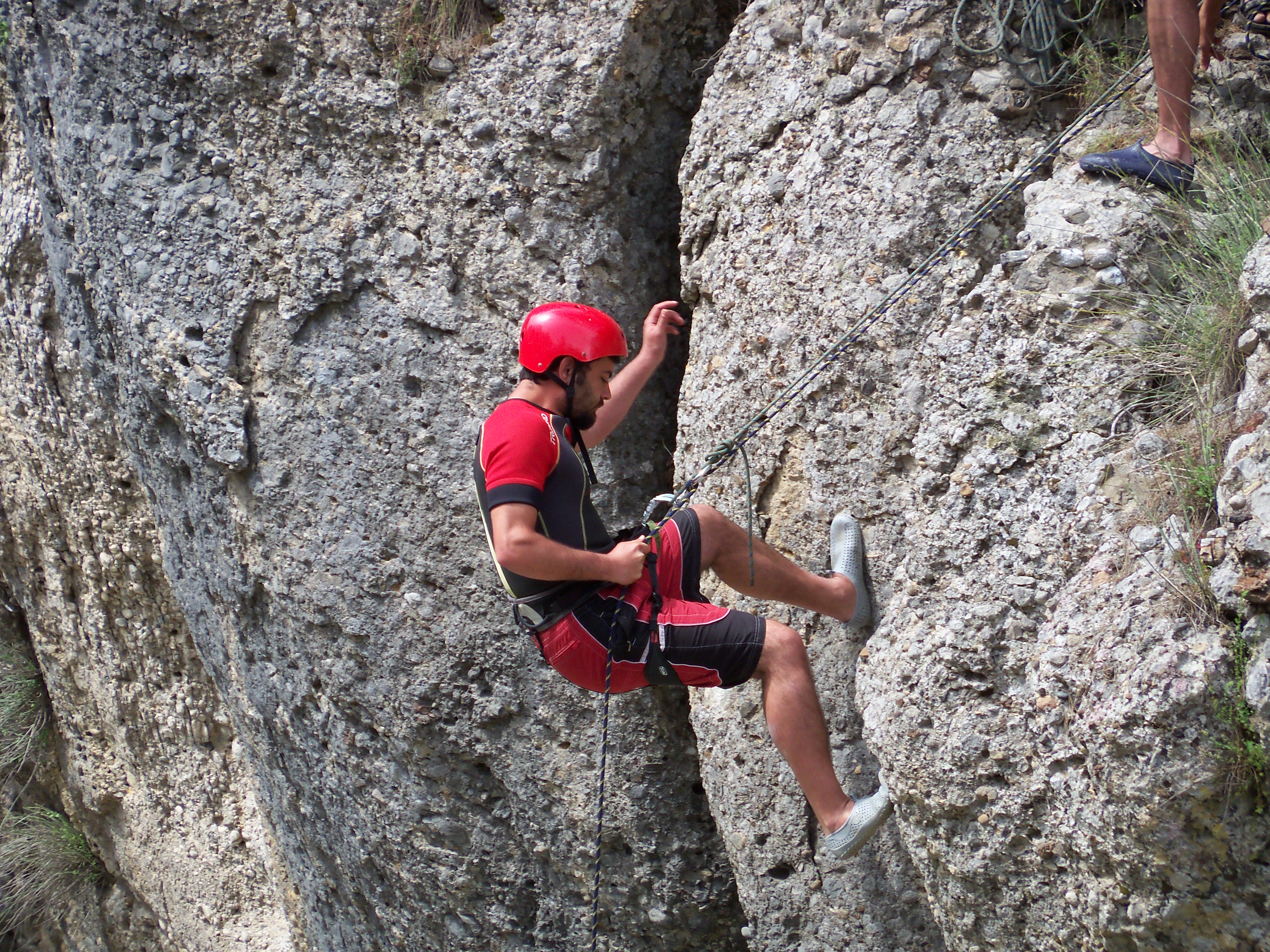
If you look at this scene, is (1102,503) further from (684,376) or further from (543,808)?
(543,808)

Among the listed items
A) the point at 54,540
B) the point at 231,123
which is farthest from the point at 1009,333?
the point at 54,540

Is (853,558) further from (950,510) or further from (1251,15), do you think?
(1251,15)

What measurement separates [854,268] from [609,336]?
84 centimetres

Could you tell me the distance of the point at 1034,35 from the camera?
9.88 ft

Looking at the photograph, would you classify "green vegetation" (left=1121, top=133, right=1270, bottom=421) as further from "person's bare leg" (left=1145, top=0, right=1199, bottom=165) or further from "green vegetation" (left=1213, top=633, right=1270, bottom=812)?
"green vegetation" (left=1213, top=633, right=1270, bottom=812)

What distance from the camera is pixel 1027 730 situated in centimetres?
251

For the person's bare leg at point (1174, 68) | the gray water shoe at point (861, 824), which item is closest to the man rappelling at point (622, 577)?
the gray water shoe at point (861, 824)

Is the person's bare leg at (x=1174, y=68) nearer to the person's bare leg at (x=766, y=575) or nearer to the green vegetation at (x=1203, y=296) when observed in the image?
the green vegetation at (x=1203, y=296)

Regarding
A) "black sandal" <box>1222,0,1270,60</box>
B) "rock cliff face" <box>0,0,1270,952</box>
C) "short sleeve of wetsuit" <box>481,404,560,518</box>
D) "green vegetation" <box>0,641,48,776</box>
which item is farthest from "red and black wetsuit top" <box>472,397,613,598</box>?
"green vegetation" <box>0,641,48,776</box>

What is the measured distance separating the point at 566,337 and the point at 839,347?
887 millimetres

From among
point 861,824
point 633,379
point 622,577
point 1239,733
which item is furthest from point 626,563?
point 1239,733

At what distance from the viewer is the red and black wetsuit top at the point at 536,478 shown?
9.78 feet

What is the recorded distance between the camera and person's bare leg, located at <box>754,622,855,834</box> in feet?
10.1

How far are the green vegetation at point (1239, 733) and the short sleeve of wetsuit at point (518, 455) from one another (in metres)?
1.81
